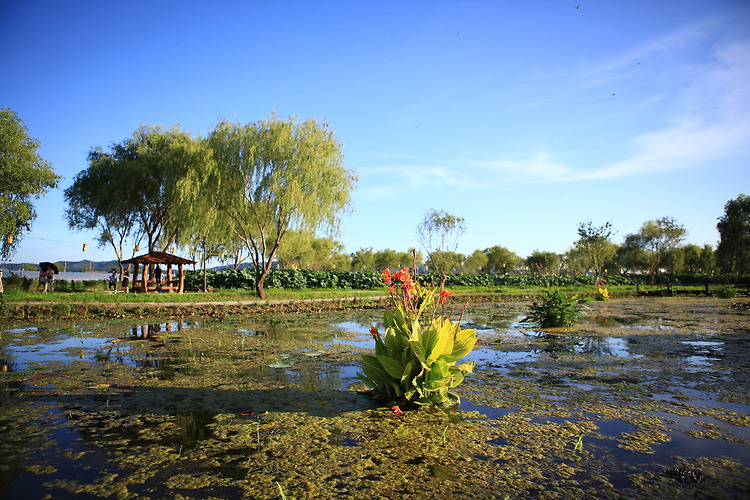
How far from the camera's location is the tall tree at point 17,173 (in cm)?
2119

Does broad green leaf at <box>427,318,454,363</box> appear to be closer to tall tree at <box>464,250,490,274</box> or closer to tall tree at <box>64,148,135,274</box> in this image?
tall tree at <box>64,148,135,274</box>

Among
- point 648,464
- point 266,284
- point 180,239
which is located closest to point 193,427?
point 648,464

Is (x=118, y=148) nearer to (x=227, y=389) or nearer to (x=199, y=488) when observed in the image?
(x=227, y=389)

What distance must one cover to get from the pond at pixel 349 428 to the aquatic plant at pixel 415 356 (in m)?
0.22

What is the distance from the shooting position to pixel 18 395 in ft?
17.2

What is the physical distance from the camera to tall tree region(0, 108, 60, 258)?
69.5ft

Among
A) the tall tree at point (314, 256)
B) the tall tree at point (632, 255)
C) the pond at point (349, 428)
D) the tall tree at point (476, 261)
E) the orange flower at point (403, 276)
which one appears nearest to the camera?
the pond at point (349, 428)

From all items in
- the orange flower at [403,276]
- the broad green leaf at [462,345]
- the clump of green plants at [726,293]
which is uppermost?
the orange flower at [403,276]

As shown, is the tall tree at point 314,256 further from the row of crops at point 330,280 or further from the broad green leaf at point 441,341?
the broad green leaf at point 441,341

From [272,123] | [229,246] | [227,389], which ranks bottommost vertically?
[227,389]

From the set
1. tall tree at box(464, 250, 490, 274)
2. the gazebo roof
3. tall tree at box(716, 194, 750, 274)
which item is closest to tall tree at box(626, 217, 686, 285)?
tall tree at box(716, 194, 750, 274)

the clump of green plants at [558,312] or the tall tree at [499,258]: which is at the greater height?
the tall tree at [499,258]

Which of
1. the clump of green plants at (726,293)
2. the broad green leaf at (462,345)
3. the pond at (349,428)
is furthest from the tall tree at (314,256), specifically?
the broad green leaf at (462,345)

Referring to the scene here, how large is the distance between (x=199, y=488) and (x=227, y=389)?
2.73 m
